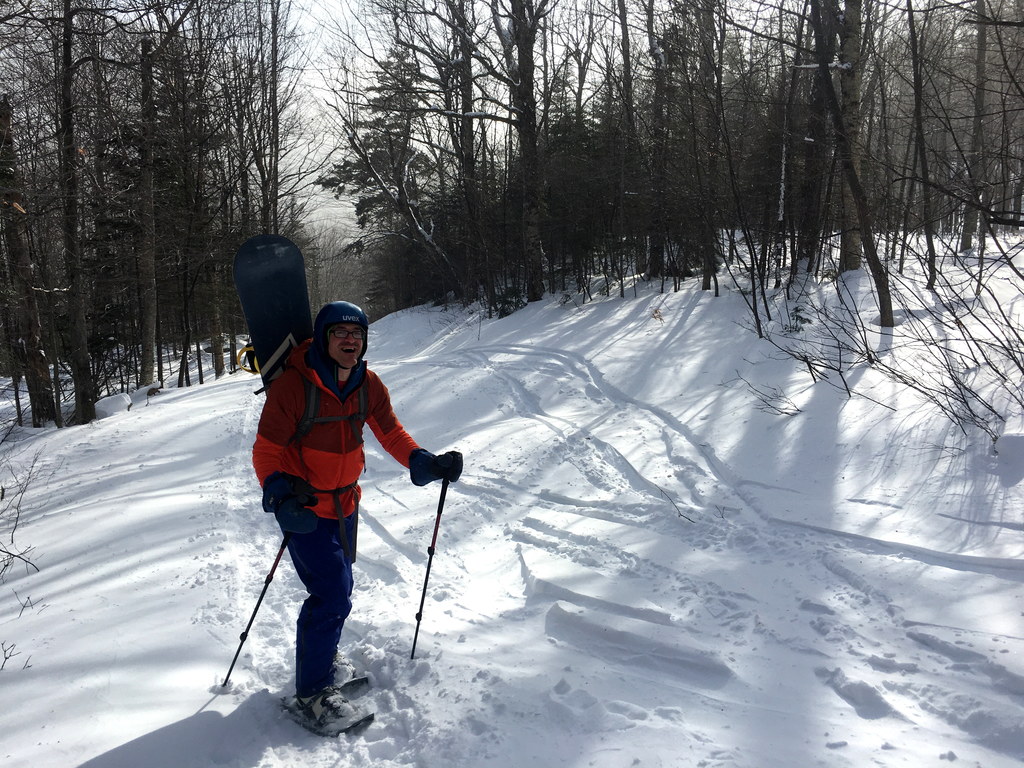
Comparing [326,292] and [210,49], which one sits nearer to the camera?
[210,49]

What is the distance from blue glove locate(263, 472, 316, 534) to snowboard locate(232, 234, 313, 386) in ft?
Answer: 3.03

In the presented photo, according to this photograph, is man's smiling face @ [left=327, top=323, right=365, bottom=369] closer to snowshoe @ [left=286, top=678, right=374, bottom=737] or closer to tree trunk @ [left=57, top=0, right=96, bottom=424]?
snowshoe @ [left=286, top=678, right=374, bottom=737]

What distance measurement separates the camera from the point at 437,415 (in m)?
8.56

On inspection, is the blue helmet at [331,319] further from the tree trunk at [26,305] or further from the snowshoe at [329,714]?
the tree trunk at [26,305]

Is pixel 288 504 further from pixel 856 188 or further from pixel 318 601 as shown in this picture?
pixel 856 188

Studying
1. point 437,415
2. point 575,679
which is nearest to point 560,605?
point 575,679

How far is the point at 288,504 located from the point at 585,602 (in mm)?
2078

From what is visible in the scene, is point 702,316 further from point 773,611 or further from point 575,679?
point 575,679

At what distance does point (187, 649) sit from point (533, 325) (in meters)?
12.2

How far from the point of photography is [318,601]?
9.75 ft

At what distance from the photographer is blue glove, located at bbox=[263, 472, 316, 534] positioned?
2670mm

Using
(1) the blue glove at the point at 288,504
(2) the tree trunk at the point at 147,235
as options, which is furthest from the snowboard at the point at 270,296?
(2) the tree trunk at the point at 147,235

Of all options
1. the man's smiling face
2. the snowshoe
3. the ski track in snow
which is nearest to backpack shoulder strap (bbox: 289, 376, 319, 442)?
the man's smiling face

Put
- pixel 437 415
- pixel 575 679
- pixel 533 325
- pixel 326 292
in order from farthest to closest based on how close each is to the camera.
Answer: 1. pixel 326 292
2. pixel 533 325
3. pixel 437 415
4. pixel 575 679
